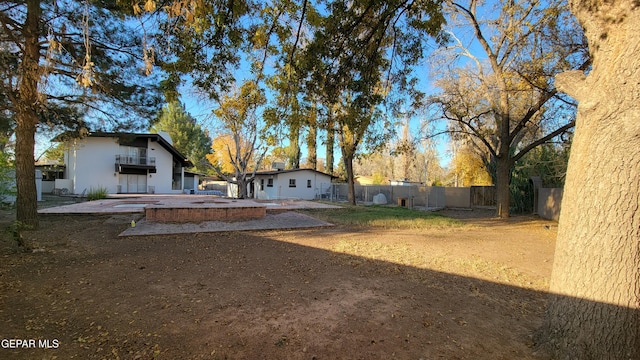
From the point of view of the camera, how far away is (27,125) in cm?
785

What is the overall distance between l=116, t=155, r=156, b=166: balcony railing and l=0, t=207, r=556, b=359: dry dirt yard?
23296mm

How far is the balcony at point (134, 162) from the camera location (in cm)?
2725

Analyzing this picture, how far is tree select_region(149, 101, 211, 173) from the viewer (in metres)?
43.6

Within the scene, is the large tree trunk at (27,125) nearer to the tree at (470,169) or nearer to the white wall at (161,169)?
the white wall at (161,169)

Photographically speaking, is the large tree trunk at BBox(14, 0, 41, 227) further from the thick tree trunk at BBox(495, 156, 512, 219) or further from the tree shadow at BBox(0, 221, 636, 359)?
the thick tree trunk at BBox(495, 156, 512, 219)

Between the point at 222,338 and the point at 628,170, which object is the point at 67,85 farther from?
the point at 628,170

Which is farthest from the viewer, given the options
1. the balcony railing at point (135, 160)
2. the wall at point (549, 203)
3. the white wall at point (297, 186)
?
the white wall at point (297, 186)

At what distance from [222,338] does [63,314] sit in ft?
6.18

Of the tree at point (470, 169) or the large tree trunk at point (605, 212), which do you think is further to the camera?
the tree at point (470, 169)

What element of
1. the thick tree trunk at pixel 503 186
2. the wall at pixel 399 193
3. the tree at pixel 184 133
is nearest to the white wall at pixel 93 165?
the tree at pixel 184 133

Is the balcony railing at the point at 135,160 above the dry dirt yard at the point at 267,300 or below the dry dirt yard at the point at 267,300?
above

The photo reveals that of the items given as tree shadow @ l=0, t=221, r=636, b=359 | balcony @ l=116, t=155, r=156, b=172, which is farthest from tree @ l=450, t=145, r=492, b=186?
balcony @ l=116, t=155, r=156, b=172

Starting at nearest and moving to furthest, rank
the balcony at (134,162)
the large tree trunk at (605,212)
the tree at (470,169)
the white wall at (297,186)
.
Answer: the large tree trunk at (605,212) < the balcony at (134,162) < the tree at (470,169) < the white wall at (297,186)

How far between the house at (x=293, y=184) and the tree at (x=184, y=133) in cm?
1566
